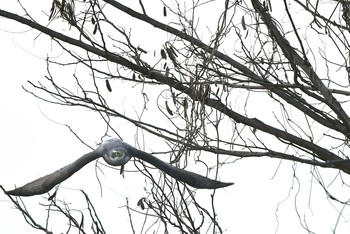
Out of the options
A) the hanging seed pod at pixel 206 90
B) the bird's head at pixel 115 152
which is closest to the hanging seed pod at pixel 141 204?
the hanging seed pod at pixel 206 90

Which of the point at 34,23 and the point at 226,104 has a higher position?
the point at 34,23

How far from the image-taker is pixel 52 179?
4496 millimetres

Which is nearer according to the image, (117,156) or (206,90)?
(117,156)

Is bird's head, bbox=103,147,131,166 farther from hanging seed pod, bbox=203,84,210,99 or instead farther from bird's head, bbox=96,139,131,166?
hanging seed pod, bbox=203,84,210,99

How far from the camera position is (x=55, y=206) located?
582cm

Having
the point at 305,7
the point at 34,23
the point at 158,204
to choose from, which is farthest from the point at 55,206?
the point at 305,7

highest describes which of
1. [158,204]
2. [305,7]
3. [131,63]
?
[305,7]

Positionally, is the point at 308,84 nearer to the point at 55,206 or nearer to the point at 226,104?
the point at 226,104

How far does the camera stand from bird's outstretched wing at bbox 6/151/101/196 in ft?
14.5

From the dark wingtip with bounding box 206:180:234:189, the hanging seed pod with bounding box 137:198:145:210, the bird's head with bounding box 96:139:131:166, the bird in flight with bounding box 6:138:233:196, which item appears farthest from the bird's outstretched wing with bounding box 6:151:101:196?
the hanging seed pod with bounding box 137:198:145:210

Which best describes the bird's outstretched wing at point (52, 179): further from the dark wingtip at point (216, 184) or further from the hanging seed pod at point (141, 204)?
the hanging seed pod at point (141, 204)

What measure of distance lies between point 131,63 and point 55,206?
101 cm

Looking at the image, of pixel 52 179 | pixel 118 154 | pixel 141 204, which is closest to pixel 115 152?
pixel 118 154

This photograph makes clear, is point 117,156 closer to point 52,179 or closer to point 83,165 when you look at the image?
point 83,165
